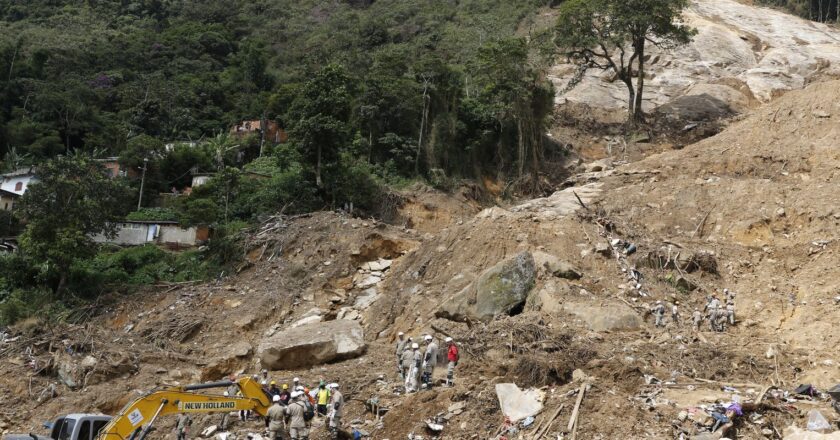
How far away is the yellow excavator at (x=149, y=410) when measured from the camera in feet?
32.3

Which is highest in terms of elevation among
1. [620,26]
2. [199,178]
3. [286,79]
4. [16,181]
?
[620,26]

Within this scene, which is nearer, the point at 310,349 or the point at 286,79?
the point at 310,349

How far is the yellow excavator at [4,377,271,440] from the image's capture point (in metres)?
9.85

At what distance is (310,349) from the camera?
1498 cm

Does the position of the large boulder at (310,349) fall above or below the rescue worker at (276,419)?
below

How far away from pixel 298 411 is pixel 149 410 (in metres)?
1.99

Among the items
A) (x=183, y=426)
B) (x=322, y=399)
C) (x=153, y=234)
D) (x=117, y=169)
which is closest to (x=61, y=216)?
(x=153, y=234)

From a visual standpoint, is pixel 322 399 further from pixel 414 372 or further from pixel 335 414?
pixel 414 372

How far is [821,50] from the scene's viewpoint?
122 feet

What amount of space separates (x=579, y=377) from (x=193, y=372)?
29.1ft

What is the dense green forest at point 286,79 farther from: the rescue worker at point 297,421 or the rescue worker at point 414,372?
the rescue worker at point 297,421

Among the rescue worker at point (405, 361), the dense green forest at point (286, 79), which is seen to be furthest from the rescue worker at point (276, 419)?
the dense green forest at point (286, 79)

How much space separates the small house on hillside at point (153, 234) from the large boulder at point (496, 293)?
14.2 meters

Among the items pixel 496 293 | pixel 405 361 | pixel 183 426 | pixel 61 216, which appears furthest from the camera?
pixel 61 216
